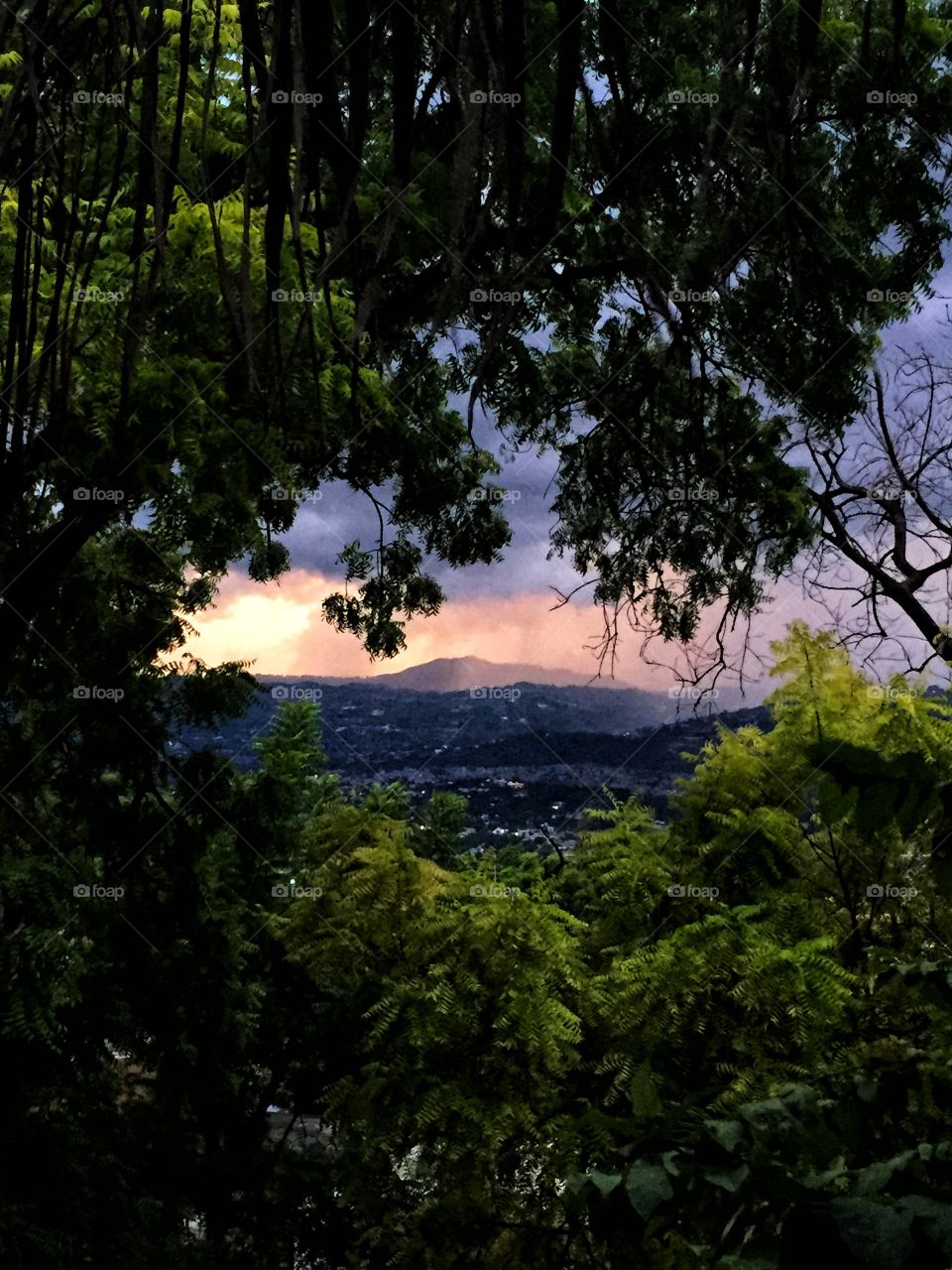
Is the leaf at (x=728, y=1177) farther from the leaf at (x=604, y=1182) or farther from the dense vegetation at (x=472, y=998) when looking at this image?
the dense vegetation at (x=472, y=998)

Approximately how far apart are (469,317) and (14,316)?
19.1ft

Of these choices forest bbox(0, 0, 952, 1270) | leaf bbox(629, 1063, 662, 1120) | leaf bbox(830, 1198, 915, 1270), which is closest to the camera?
leaf bbox(830, 1198, 915, 1270)

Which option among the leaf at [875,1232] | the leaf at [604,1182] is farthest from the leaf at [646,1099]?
the leaf at [875,1232]

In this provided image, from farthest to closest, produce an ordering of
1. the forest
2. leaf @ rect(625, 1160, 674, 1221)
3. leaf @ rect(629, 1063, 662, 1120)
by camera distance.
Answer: the forest, leaf @ rect(629, 1063, 662, 1120), leaf @ rect(625, 1160, 674, 1221)

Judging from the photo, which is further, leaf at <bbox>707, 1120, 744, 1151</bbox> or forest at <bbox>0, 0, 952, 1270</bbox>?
forest at <bbox>0, 0, 952, 1270</bbox>

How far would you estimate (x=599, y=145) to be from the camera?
81 cm

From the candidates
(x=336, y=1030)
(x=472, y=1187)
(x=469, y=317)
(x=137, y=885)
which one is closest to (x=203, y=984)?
(x=137, y=885)

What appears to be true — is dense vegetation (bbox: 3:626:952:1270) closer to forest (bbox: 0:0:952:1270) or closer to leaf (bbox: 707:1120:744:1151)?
forest (bbox: 0:0:952:1270)

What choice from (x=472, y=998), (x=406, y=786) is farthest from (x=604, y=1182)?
(x=406, y=786)

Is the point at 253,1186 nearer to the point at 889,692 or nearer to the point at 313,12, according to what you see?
the point at 889,692

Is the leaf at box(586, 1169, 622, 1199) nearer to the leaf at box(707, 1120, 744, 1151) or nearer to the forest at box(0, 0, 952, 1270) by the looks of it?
the leaf at box(707, 1120, 744, 1151)

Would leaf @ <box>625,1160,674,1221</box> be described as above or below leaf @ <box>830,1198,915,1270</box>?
below

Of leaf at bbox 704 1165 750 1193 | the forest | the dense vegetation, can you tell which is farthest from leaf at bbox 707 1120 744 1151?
the dense vegetation

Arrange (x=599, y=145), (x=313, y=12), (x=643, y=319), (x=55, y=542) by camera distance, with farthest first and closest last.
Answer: (x=643, y=319) → (x=55, y=542) → (x=599, y=145) → (x=313, y=12)
